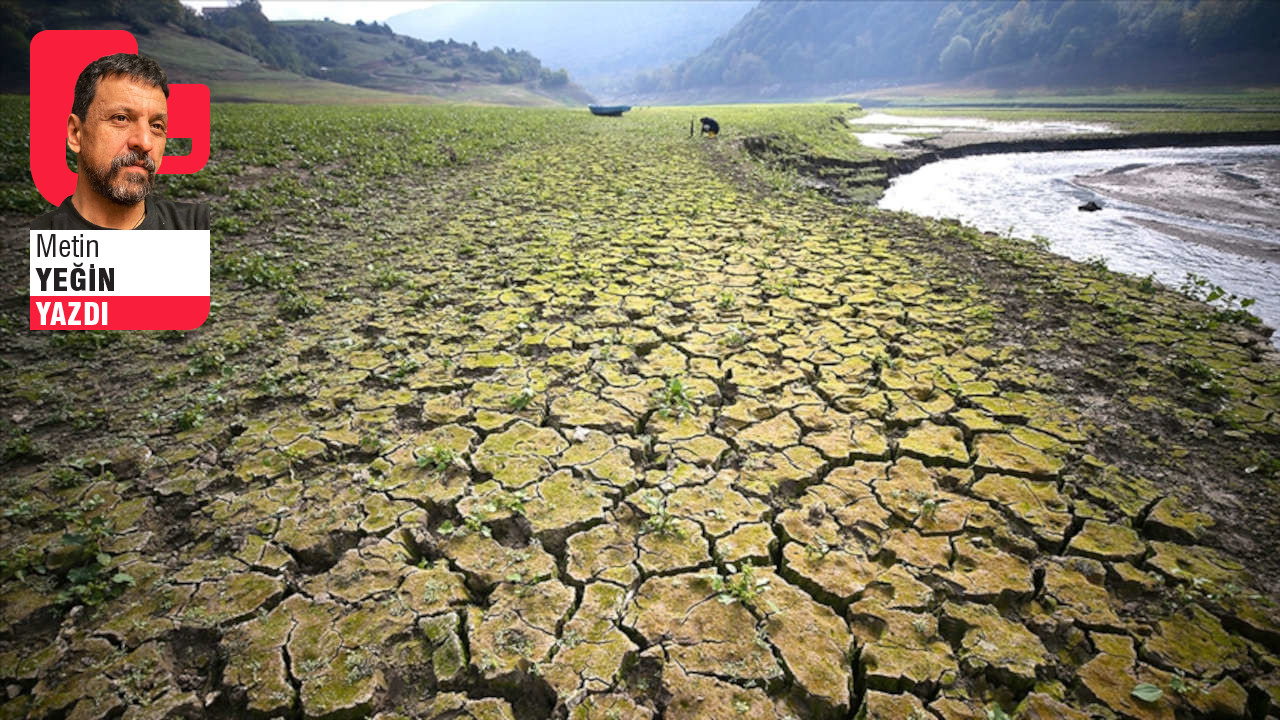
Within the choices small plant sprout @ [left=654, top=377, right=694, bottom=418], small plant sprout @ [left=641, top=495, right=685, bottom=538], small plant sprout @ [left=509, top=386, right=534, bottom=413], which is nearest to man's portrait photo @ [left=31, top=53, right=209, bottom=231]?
small plant sprout @ [left=509, top=386, right=534, bottom=413]

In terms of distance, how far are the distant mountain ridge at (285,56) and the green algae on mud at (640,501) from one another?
57673mm

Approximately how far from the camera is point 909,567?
8.63ft

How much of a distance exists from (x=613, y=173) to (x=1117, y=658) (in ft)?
41.5

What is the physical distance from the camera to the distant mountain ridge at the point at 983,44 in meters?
59.7

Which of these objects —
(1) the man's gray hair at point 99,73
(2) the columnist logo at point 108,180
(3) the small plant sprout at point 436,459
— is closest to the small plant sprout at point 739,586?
(3) the small plant sprout at point 436,459

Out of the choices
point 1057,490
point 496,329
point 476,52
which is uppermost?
point 476,52

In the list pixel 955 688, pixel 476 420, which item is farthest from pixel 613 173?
pixel 955 688

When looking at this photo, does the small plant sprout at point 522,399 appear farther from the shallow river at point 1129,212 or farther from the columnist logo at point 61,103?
the shallow river at point 1129,212

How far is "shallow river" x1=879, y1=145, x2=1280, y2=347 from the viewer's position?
827cm

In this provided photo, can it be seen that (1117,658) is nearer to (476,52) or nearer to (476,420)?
(476,420)

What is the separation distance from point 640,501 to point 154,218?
2.97 metres

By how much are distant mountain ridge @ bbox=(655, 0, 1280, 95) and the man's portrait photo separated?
8562cm

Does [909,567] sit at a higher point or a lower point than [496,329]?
lower

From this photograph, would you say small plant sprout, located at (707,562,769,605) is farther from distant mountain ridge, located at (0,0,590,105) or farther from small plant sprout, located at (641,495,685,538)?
distant mountain ridge, located at (0,0,590,105)
